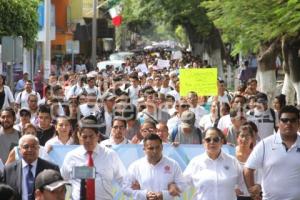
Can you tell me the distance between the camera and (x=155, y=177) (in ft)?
27.5

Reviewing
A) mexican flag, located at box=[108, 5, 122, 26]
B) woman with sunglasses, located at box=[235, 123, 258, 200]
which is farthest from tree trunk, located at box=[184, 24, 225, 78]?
woman with sunglasses, located at box=[235, 123, 258, 200]

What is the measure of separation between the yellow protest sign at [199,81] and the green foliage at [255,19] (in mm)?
1197

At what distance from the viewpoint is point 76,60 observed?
176 ft

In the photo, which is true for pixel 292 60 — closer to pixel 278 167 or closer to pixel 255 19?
pixel 255 19

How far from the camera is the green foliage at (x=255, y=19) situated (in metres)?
14.1

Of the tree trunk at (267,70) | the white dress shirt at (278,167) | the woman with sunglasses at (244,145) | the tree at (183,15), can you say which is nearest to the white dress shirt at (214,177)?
the white dress shirt at (278,167)

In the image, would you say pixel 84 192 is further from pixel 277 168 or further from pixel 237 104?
pixel 237 104

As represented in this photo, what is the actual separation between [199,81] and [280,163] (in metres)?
9.81

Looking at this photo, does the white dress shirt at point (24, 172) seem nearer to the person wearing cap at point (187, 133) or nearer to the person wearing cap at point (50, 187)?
the person wearing cap at point (50, 187)

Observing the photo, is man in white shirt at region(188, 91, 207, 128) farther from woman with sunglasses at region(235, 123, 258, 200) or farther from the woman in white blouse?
woman with sunglasses at region(235, 123, 258, 200)

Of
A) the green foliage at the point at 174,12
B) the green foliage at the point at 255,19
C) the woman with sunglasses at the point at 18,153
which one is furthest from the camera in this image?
the green foliage at the point at 174,12

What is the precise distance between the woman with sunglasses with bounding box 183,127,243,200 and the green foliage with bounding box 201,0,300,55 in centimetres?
527

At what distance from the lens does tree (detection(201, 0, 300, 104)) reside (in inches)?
574

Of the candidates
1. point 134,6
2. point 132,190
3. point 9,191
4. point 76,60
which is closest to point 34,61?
point 134,6
